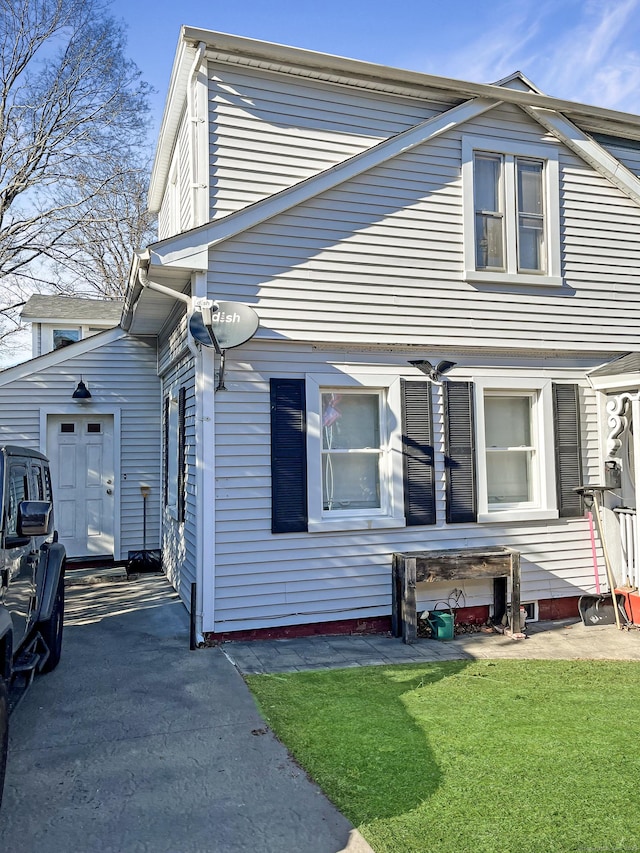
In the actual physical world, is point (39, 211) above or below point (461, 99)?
above

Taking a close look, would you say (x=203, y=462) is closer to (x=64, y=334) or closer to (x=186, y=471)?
(x=186, y=471)

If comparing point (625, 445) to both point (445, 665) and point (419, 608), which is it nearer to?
point (419, 608)

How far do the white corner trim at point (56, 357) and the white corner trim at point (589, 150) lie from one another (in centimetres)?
666

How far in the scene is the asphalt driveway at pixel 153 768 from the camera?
319 centimetres

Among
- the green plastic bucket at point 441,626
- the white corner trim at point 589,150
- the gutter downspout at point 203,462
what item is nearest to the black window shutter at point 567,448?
the green plastic bucket at point 441,626

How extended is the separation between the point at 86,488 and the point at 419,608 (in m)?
5.59

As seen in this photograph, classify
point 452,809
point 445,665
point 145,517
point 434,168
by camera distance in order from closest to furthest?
point 452,809 < point 445,665 < point 434,168 < point 145,517

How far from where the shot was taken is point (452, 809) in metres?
3.38

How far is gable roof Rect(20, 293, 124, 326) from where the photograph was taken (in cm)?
1349

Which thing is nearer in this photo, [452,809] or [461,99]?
[452,809]

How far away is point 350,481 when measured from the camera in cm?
719

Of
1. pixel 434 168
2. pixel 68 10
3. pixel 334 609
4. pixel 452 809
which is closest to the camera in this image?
pixel 452 809

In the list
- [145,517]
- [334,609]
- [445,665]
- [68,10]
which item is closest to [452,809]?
[445,665]

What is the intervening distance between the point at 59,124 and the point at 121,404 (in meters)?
10.9
